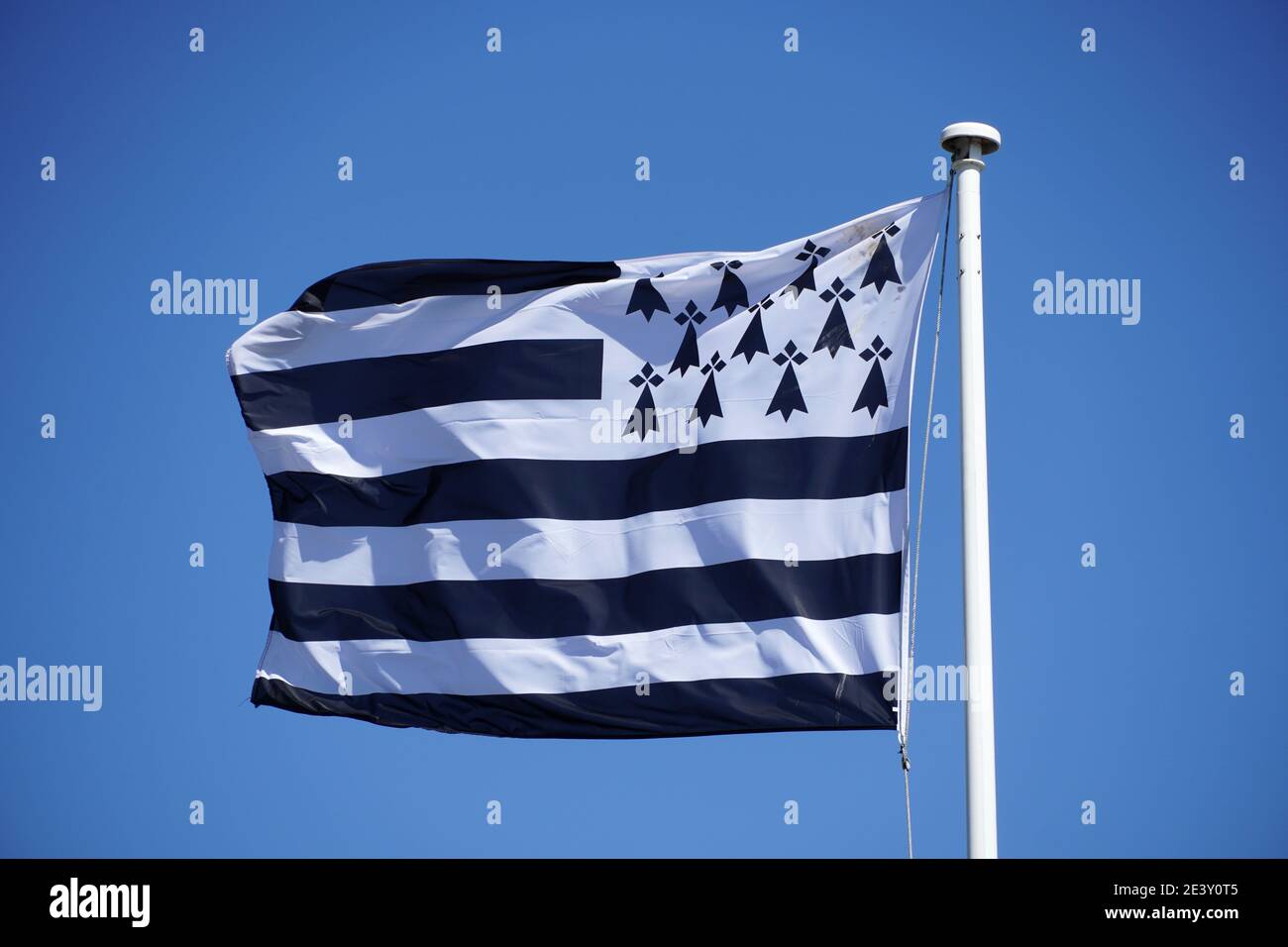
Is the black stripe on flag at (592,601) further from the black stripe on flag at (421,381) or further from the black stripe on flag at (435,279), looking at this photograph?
the black stripe on flag at (435,279)

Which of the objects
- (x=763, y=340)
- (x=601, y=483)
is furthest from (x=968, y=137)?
(x=601, y=483)

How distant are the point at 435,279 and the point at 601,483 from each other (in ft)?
7.71

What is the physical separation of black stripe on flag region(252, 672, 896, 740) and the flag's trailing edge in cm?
2

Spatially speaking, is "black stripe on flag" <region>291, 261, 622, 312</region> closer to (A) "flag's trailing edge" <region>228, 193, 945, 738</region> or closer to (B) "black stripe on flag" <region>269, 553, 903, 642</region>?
(A) "flag's trailing edge" <region>228, 193, 945, 738</region>

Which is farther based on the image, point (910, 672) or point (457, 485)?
point (457, 485)

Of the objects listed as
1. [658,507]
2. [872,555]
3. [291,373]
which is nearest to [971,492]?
[872,555]

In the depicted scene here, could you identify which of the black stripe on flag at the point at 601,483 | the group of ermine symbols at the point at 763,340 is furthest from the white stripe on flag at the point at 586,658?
the group of ermine symbols at the point at 763,340

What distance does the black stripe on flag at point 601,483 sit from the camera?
37.6 feet

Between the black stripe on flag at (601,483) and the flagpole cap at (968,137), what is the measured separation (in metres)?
2.00

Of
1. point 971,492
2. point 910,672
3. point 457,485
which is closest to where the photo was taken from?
point 971,492

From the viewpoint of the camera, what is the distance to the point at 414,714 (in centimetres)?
1223

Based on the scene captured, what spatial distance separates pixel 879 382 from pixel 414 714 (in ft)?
14.3

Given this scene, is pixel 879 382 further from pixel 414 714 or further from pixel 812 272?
pixel 414 714

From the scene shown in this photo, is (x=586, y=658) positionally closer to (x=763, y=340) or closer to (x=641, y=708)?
(x=641, y=708)
